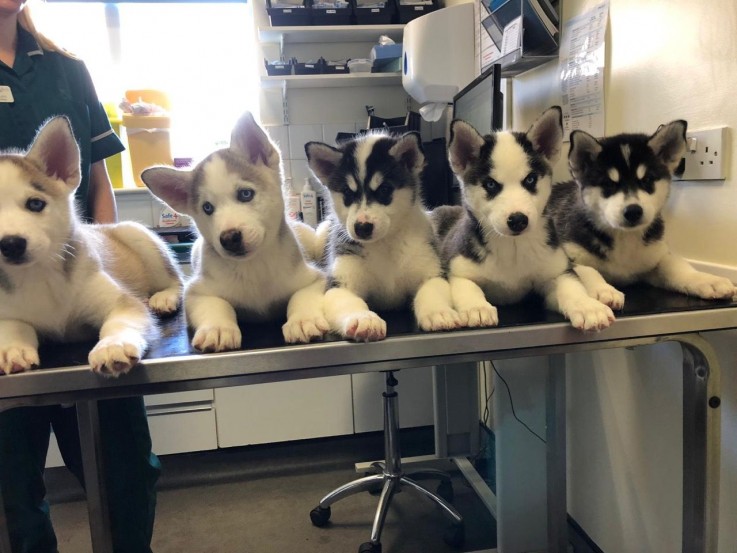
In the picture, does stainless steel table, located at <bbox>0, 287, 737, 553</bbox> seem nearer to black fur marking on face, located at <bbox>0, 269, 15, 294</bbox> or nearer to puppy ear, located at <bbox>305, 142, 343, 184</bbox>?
black fur marking on face, located at <bbox>0, 269, 15, 294</bbox>

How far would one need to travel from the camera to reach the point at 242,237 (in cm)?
109

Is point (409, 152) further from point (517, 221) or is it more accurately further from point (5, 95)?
point (5, 95)

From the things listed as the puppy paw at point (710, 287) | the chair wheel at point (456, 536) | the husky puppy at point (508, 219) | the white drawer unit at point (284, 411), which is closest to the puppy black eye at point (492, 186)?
the husky puppy at point (508, 219)

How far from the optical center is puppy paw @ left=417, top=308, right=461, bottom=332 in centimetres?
104

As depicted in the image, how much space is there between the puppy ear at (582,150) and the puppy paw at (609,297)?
1.03 ft

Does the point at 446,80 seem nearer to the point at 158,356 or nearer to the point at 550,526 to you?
the point at 550,526

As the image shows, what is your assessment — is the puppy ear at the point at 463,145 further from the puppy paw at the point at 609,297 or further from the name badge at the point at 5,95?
the name badge at the point at 5,95

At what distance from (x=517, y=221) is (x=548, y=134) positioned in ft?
0.87

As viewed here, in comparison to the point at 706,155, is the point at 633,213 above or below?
below

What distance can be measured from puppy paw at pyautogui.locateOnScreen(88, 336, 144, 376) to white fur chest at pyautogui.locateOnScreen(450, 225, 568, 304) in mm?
730

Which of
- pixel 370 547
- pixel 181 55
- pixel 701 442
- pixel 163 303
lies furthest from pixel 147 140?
pixel 701 442

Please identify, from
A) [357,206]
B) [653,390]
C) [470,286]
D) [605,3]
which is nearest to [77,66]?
[357,206]

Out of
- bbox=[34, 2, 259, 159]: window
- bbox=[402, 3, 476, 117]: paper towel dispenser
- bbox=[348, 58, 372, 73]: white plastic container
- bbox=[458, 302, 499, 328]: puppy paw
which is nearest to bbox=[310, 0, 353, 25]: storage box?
bbox=[348, 58, 372, 73]: white plastic container

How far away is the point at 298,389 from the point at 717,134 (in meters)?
2.08
